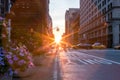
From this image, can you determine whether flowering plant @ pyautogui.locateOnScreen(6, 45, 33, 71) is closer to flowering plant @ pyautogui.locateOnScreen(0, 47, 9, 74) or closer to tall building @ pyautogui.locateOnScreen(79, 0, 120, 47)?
flowering plant @ pyautogui.locateOnScreen(0, 47, 9, 74)

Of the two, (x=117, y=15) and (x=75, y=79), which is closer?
(x=75, y=79)

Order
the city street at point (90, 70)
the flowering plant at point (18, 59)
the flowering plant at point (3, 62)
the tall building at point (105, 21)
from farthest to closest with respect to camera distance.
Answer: the tall building at point (105, 21) < the city street at point (90, 70) < the flowering plant at point (18, 59) < the flowering plant at point (3, 62)

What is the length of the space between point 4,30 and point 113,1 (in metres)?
81.0

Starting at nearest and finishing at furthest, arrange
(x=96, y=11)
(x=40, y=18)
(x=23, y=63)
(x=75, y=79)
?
(x=23, y=63)
(x=75, y=79)
(x=40, y=18)
(x=96, y=11)

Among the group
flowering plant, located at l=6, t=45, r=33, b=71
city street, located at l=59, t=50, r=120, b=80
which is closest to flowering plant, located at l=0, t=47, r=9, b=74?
flowering plant, located at l=6, t=45, r=33, b=71

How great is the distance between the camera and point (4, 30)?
7.06 m

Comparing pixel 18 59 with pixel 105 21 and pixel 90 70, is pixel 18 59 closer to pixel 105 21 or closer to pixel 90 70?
pixel 90 70

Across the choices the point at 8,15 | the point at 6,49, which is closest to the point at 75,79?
the point at 6,49

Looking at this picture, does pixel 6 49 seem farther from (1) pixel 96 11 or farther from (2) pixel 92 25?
(2) pixel 92 25

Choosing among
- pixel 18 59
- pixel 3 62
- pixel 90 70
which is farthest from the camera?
pixel 90 70

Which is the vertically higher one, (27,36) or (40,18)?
(40,18)

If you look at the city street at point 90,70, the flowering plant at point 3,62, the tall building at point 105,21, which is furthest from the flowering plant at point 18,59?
the tall building at point 105,21

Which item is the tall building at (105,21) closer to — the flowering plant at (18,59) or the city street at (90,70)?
the city street at (90,70)

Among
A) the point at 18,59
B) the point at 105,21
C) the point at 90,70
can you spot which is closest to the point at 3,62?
the point at 18,59
